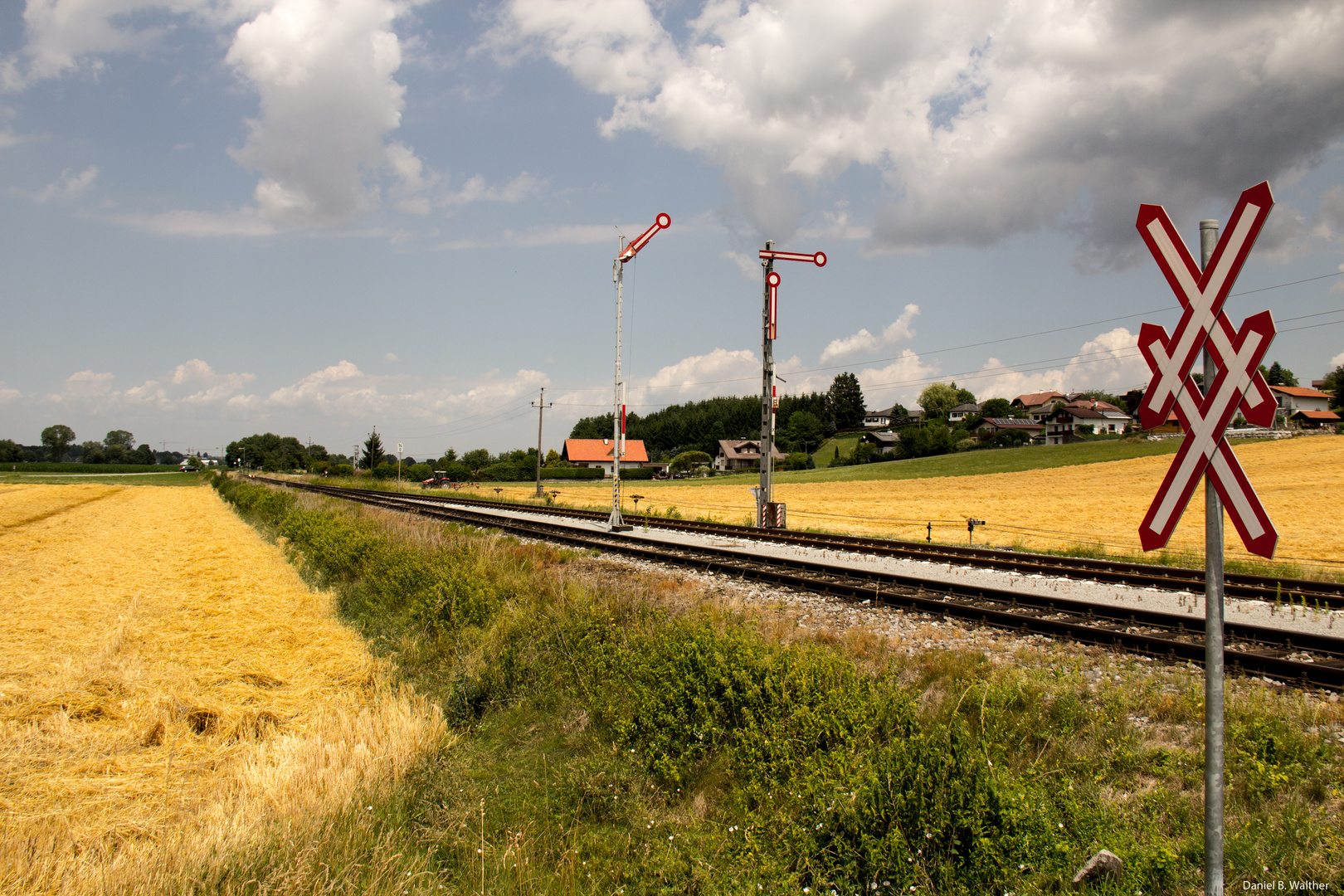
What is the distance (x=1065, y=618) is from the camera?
31.3 feet

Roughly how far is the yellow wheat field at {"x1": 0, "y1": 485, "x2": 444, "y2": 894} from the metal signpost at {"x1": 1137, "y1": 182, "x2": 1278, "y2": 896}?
515 centimetres

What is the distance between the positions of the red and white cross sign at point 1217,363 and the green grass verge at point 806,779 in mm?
1904

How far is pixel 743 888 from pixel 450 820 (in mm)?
2286

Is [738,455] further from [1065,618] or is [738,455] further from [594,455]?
[1065,618]

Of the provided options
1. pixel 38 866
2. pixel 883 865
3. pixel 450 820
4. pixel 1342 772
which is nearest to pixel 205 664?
pixel 38 866

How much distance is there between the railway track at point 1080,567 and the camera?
36.7ft

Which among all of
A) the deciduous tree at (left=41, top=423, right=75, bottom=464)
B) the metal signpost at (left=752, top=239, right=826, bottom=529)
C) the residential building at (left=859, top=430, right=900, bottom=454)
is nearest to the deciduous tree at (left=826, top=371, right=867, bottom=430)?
the residential building at (left=859, top=430, right=900, bottom=454)

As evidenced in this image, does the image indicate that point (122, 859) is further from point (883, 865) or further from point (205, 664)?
point (205, 664)

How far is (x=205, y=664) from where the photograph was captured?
8.39 metres

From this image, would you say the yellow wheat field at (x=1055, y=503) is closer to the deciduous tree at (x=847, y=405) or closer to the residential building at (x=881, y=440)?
the residential building at (x=881, y=440)

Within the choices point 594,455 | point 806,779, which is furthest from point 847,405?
point 806,779

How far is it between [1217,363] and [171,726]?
844cm

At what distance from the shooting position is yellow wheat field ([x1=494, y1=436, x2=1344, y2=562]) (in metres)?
22.7

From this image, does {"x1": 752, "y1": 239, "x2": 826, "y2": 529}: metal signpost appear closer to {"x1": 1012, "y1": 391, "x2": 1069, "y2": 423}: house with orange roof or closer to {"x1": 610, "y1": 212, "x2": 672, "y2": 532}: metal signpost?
{"x1": 610, "y1": 212, "x2": 672, "y2": 532}: metal signpost
